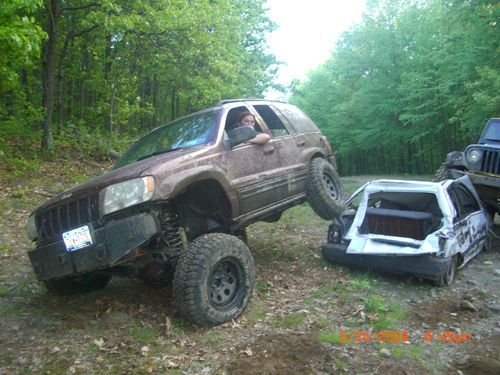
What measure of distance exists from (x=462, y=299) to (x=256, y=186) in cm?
278

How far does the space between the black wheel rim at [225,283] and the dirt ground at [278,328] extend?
25 cm

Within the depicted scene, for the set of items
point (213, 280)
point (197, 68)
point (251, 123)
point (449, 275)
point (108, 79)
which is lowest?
point (449, 275)

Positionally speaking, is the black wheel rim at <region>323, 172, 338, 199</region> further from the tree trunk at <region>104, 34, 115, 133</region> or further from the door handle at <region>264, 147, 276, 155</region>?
the tree trunk at <region>104, 34, 115, 133</region>

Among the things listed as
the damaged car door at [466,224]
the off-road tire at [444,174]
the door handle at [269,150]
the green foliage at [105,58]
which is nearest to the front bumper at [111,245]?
the door handle at [269,150]

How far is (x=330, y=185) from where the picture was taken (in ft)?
20.8

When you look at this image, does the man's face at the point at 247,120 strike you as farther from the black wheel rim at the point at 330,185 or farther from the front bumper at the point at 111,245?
the front bumper at the point at 111,245

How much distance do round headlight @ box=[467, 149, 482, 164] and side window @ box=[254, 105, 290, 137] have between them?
149 inches

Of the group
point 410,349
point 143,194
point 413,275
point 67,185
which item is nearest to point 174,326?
point 143,194

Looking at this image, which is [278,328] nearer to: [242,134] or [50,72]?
[242,134]

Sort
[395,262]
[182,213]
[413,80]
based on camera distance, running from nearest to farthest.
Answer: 1. [182,213]
2. [395,262]
3. [413,80]

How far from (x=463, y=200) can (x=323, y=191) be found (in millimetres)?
2228

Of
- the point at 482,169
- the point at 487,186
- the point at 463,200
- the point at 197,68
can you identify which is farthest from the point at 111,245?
the point at 197,68

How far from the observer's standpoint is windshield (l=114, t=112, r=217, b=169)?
4.73 metres

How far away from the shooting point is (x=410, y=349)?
3611mm
